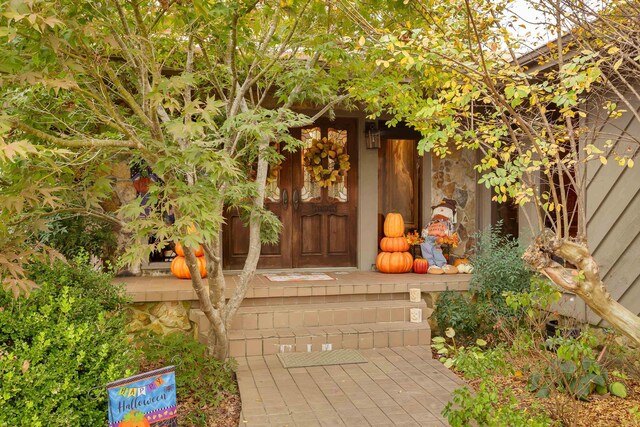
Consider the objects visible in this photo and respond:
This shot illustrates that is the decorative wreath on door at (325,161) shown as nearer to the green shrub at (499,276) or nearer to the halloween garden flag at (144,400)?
the green shrub at (499,276)

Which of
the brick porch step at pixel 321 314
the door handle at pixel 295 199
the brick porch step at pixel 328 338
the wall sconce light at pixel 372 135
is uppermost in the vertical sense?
the wall sconce light at pixel 372 135

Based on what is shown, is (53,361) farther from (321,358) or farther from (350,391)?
(321,358)

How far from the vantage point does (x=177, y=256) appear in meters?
6.88

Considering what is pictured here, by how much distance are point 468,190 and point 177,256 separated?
4.13m

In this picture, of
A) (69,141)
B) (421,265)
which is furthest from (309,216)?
(69,141)

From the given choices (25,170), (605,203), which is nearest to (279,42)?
(25,170)

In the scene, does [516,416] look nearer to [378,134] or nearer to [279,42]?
[279,42]

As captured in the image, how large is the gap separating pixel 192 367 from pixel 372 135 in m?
4.21

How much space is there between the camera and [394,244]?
24.3 ft

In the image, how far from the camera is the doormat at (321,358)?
5.12m

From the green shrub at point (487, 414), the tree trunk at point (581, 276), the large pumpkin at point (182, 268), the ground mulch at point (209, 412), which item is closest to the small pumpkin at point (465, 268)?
the large pumpkin at point (182, 268)

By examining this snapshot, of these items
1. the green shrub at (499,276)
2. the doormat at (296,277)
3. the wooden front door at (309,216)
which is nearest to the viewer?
the green shrub at (499,276)

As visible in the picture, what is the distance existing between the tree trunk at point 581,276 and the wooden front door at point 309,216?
4.82 metres

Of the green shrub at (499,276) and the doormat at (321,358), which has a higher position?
the green shrub at (499,276)
